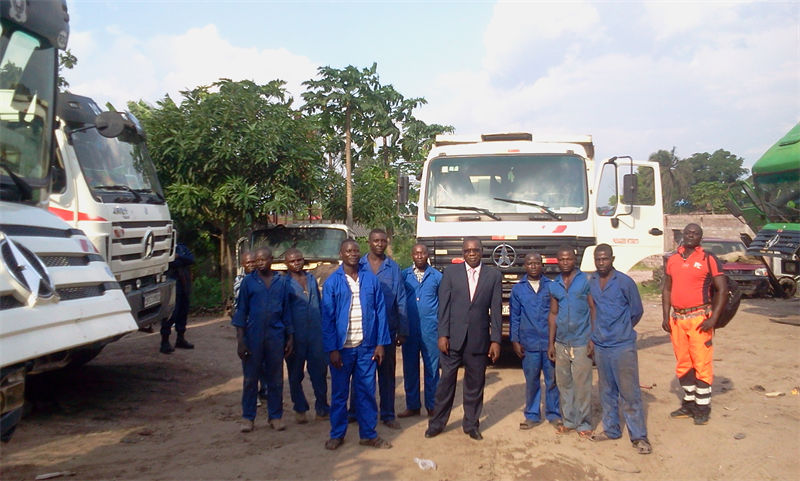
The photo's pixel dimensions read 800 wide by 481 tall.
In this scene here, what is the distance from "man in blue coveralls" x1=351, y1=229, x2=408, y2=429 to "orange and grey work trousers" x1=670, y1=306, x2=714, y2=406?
2.45 m

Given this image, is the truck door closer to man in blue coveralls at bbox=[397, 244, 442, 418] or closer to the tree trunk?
man in blue coveralls at bbox=[397, 244, 442, 418]

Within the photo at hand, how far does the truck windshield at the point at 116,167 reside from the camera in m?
6.55

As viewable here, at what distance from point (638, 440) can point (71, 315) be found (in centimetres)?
415

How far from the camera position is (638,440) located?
514 centimetres

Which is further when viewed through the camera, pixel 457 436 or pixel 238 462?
pixel 457 436

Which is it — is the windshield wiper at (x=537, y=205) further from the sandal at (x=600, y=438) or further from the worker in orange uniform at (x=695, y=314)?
the sandal at (x=600, y=438)

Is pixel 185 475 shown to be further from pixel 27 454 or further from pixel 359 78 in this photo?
pixel 359 78

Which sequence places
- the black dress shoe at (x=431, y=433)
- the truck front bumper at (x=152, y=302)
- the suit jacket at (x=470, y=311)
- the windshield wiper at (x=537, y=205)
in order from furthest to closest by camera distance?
the windshield wiper at (x=537, y=205) < the truck front bumper at (x=152, y=302) < the black dress shoe at (x=431, y=433) < the suit jacket at (x=470, y=311)

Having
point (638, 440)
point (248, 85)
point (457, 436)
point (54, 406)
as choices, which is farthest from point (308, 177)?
point (638, 440)

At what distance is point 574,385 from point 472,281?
1.24 m

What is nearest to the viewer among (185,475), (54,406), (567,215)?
(185,475)

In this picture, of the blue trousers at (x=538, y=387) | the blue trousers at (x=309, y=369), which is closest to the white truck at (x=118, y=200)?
the blue trousers at (x=309, y=369)

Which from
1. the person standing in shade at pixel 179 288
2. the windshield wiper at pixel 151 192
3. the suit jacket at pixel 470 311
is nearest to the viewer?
the suit jacket at pixel 470 311

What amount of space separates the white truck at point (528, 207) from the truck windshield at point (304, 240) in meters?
3.46
